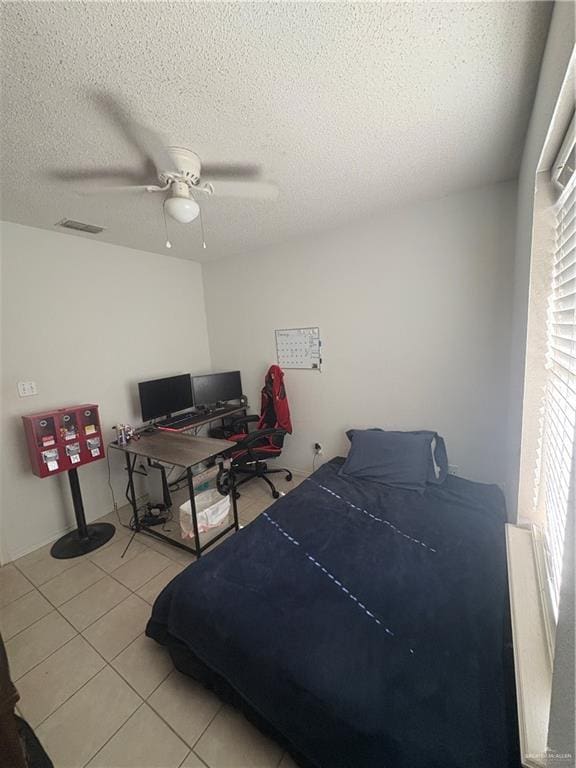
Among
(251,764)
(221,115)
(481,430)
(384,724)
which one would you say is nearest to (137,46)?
(221,115)

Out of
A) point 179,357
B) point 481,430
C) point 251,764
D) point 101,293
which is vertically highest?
point 101,293

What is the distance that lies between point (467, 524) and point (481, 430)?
2.90ft

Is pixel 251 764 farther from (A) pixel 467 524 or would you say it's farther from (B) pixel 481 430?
(B) pixel 481 430

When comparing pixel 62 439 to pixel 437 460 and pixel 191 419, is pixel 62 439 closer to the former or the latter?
pixel 191 419

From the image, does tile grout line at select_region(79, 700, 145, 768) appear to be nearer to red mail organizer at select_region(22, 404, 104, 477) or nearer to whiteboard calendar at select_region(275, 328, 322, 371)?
red mail organizer at select_region(22, 404, 104, 477)

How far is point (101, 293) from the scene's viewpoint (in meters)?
2.76

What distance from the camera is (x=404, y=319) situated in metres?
2.56

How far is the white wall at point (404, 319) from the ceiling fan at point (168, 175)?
1276 mm

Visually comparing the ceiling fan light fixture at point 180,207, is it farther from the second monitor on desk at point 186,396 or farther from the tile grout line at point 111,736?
the tile grout line at point 111,736

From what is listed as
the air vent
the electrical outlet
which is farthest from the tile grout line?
the air vent

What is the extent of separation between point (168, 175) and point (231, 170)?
44cm

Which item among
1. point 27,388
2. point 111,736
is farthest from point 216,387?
point 111,736

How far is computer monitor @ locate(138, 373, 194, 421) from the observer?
2873 millimetres

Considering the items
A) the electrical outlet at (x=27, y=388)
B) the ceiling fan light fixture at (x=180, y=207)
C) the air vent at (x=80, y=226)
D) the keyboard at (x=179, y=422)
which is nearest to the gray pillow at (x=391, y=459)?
the keyboard at (x=179, y=422)
